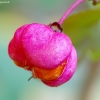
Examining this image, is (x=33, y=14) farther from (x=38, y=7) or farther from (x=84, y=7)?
(x=84, y=7)

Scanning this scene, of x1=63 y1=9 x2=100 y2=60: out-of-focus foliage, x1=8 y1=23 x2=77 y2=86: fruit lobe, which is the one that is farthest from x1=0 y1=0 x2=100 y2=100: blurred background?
x1=8 y1=23 x2=77 y2=86: fruit lobe

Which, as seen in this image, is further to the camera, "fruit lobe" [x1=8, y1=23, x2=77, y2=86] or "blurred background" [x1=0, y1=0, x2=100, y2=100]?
"blurred background" [x1=0, y1=0, x2=100, y2=100]

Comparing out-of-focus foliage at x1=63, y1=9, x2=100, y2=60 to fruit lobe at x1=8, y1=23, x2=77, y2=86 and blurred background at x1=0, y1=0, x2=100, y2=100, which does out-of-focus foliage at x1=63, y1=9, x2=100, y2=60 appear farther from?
fruit lobe at x1=8, y1=23, x2=77, y2=86

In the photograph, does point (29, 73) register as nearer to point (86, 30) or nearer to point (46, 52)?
point (86, 30)

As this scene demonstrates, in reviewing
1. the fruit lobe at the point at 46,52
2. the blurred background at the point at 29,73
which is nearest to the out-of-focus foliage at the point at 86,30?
the blurred background at the point at 29,73

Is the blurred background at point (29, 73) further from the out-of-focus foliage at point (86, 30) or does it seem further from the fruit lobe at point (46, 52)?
the fruit lobe at point (46, 52)

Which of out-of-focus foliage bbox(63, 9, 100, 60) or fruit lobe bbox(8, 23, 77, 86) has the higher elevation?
out-of-focus foliage bbox(63, 9, 100, 60)

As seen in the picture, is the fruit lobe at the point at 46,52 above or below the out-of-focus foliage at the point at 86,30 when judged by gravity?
below

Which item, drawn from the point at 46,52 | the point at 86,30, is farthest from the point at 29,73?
the point at 46,52

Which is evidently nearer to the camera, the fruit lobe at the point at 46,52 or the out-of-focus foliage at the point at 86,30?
the fruit lobe at the point at 46,52
